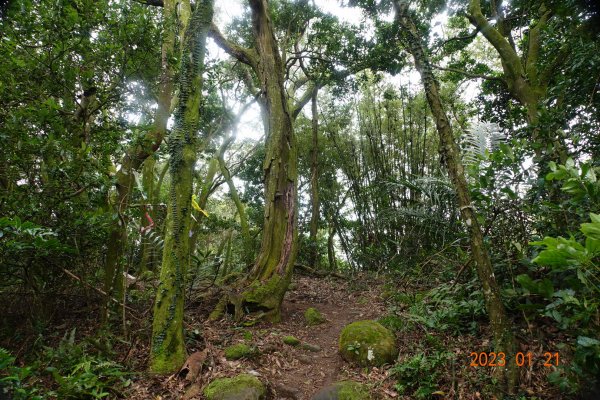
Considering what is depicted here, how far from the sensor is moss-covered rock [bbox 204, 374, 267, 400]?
2547 millimetres

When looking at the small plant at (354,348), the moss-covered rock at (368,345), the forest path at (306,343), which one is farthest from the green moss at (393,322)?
the forest path at (306,343)

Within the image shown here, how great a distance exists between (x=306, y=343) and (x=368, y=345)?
0.97 meters

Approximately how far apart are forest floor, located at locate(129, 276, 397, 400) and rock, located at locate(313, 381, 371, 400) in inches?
4.2

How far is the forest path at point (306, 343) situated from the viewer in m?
3.04

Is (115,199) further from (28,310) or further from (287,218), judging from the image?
(287,218)

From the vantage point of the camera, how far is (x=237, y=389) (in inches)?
102

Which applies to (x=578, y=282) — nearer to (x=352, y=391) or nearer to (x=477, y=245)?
(x=477, y=245)

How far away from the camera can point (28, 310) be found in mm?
3211

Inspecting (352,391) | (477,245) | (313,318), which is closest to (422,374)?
(352,391)

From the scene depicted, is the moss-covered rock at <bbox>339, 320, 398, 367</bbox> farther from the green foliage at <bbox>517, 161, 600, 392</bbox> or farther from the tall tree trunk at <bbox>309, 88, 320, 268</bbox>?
the tall tree trunk at <bbox>309, 88, 320, 268</bbox>

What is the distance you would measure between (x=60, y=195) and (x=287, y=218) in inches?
108

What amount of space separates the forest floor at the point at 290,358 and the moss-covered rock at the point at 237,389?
0.43 feet

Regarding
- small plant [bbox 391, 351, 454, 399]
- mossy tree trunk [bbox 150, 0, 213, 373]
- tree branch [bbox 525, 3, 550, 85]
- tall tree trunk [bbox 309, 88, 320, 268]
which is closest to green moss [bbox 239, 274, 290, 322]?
Answer: mossy tree trunk [bbox 150, 0, 213, 373]

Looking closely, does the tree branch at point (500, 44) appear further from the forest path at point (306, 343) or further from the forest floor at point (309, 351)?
the forest path at point (306, 343)
